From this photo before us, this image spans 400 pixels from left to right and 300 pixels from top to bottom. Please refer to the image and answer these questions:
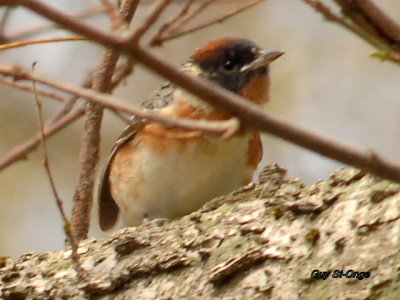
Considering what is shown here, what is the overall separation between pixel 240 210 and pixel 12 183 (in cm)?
554

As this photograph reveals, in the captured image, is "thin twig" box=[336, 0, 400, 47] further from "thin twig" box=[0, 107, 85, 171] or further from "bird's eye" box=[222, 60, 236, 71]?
"thin twig" box=[0, 107, 85, 171]

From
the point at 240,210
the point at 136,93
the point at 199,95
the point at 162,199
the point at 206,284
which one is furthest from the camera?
the point at 136,93

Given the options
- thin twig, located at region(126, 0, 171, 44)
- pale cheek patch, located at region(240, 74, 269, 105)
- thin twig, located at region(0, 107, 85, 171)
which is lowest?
pale cheek patch, located at region(240, 74, 269, 105)

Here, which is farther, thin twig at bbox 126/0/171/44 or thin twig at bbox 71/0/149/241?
thin twig at bbox 71/0/149/241

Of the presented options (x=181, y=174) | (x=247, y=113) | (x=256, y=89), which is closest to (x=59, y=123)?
(x=181, y=174)

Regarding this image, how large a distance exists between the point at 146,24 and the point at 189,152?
7.49 ft

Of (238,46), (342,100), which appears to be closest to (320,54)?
(342,100)

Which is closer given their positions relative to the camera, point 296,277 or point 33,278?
point 296,277

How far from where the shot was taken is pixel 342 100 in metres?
8.41

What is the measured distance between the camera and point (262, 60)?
4621 mm

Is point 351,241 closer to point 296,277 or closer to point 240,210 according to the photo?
point 296,277

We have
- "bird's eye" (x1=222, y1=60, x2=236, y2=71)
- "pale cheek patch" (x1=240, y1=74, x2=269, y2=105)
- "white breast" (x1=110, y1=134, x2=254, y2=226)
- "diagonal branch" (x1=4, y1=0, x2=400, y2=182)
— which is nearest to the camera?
"diagonal branch" (x1=4, y1=0, x2=400, y2=182)

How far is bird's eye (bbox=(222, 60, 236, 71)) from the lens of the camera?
15.6 ft

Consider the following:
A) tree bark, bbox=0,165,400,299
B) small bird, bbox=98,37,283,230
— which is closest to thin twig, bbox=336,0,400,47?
tree bark, bbox=0,165,400,299
